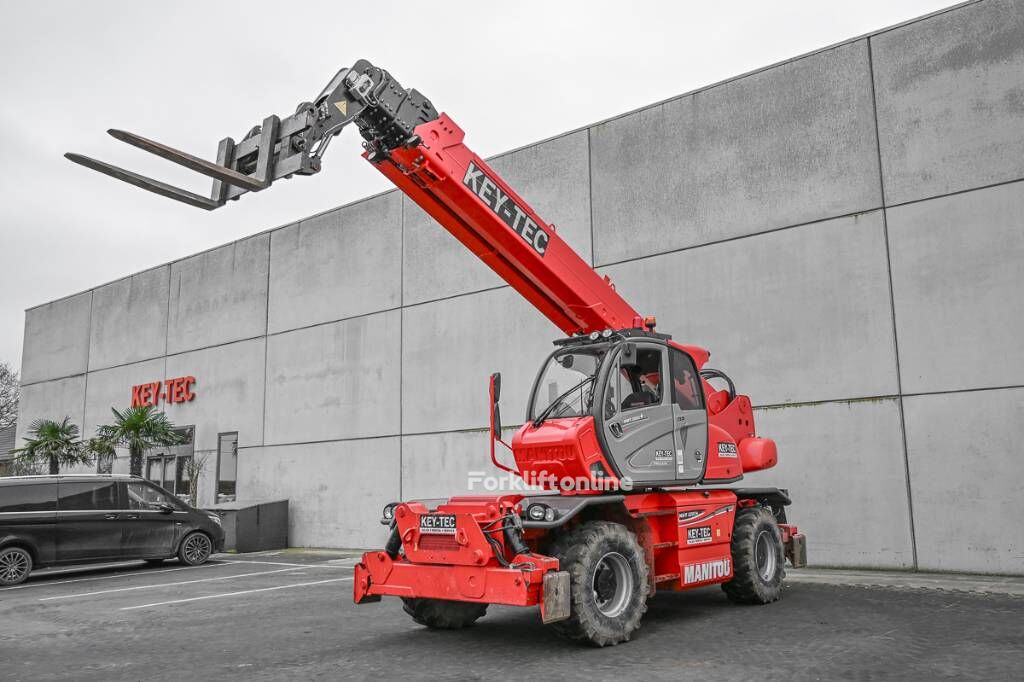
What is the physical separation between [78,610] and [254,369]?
1103cm

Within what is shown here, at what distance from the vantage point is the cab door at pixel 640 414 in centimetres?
812

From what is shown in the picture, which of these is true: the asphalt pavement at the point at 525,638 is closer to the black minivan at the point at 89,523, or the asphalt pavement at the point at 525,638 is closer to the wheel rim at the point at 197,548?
the black minivan at the point at 89,523

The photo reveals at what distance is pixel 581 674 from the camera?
630 cm

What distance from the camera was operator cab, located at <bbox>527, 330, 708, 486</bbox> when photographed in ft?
26.7

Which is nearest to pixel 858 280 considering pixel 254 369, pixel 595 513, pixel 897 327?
pixel 897 327

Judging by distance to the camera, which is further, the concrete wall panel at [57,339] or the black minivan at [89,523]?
the concrete wall panel at [57,339]

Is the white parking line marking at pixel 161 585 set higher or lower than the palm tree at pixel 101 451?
lower

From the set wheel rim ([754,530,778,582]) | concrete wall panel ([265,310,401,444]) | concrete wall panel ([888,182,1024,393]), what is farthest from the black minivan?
Result: concrete wall panel ([888,182,1024,393])

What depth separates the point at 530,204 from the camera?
16.4 meters

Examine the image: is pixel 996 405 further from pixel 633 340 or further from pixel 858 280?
pixel 633 340

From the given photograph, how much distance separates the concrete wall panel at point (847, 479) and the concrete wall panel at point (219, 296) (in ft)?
44.7

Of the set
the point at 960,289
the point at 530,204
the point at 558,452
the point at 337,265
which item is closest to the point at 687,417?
the point at 558,452

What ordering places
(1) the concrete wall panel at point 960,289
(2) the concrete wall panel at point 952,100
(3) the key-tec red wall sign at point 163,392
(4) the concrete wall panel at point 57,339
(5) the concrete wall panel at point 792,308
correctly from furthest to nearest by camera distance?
(4) the concrete wall panel at point 57,339 → (3) the key-tec red wall sign at point 163,392 → (5) the concrete wall panel at point 792,308 → (2) the concrete wall panel at point 952,100 → (1) the concrete wall panel at point 960,289

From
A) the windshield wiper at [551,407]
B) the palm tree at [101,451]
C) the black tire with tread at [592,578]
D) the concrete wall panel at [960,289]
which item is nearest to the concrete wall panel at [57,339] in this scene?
the palm tree at [101,451]
